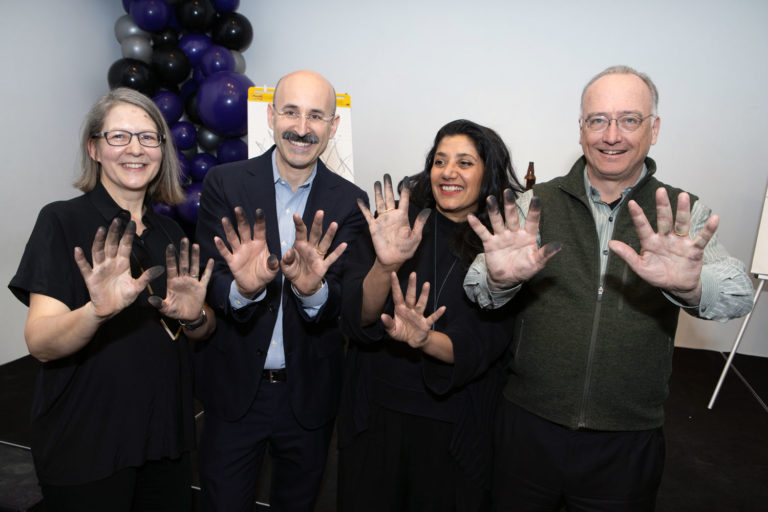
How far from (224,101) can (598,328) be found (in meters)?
3.55

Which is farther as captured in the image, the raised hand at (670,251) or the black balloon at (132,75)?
the black balloon at (132,75)

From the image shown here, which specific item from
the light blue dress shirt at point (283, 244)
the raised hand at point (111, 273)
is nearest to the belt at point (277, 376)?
the light blue dress shirt at point (283, 244)

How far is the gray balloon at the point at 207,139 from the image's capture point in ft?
14.6

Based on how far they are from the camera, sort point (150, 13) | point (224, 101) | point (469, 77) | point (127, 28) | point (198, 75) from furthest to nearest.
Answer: point (469, 77), point (198, 75), point (127, 28), point (150, 13), point (224, 101)

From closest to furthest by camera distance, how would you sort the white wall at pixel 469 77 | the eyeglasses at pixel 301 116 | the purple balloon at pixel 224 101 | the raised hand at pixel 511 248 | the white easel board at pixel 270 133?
the raised hand at pixel 511 248 < the eyeglasses at pixel 301 116 < the white easel board at pixel 270 133 < the white wall at pixel 469 77 < the purple balloon at pixel 224 101

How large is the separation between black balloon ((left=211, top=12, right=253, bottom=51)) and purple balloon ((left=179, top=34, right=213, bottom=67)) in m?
0.15

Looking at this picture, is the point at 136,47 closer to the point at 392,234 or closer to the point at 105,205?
the point at 105,205

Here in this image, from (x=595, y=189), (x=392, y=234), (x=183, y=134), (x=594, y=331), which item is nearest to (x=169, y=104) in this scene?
(x=183, y=134)

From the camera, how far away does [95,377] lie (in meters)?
1.30

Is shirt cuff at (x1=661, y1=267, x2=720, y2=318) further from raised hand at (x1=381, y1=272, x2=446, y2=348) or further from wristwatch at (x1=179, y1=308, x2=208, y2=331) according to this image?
wristwatch at (x1=179, y1=308, x2=208, y2=331)

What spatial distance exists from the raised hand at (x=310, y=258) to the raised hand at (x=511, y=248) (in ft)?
1.24

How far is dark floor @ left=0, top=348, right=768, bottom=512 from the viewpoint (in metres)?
2.41

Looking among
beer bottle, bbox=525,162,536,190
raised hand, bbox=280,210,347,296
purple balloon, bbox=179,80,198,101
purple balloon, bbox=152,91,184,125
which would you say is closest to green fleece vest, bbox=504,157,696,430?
raised hand, bbox=280,210,347,296

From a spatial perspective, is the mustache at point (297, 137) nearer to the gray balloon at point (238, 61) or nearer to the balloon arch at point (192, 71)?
the balloon arch at point (192, 71)
